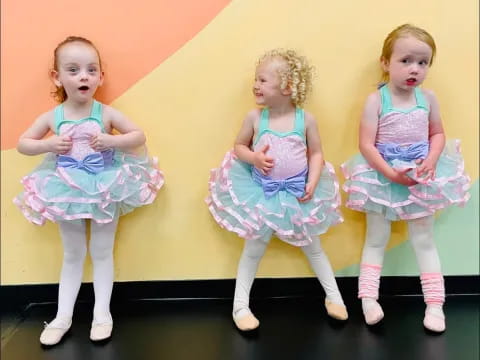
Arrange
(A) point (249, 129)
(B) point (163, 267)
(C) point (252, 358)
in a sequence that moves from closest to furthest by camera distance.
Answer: (C) point (252, 358) → (A) point (249, 129) → (B) point (163, 267)

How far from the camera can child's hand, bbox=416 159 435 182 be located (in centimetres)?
119

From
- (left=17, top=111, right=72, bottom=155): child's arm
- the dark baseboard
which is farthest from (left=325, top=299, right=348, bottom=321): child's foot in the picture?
(left=17, top=111, right=72, bottom=155): child's arm

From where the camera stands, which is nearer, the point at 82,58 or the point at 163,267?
the point at 82,58

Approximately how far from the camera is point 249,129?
1241mm

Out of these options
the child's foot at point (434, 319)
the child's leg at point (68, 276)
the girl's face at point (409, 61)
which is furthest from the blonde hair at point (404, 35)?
the child's leg at point (68, 276)

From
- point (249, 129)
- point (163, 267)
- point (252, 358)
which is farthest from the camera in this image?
point (163, 267)

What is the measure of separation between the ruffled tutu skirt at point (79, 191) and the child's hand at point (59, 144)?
48 millimetres

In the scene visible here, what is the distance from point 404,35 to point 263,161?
19.0 inches

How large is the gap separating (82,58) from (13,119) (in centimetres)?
31

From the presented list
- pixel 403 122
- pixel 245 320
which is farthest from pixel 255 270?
pixel 403 122

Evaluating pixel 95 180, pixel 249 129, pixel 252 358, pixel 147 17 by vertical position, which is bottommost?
pixel 252 358

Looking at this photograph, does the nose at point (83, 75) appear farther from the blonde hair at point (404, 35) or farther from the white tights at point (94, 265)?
the blonde hair at point (404, 35)

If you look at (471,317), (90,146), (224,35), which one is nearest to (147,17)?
(224,35)

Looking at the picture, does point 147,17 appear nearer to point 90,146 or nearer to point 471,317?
point 90,146
